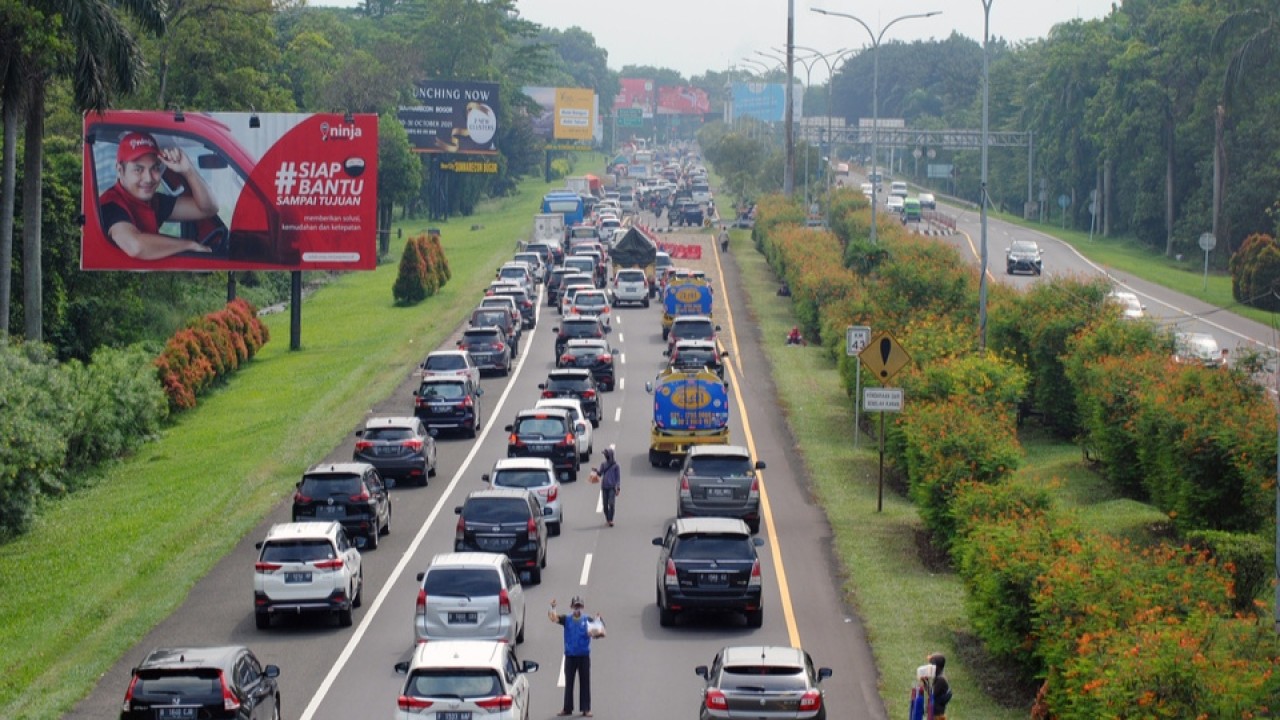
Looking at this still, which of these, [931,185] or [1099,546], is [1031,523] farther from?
[931,185]

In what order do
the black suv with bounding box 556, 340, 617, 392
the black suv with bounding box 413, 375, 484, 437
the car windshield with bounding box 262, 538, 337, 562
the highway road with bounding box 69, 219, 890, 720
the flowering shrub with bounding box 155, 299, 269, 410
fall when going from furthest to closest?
the flowering shrub with bounding box 155, 299, 269, 410, the black suv with bounding box 556, 340, 617, 392, the black suv with bounding box 413, 375, 484, 437, the car windshield with bounding box 262, 538, 337, 562, the highway road with bounding box 69, 219, 890, 720

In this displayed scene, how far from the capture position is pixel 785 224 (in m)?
88.3

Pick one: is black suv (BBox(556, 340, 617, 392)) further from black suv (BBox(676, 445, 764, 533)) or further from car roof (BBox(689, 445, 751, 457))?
black suv (BBox(676, 445, 764, 533))

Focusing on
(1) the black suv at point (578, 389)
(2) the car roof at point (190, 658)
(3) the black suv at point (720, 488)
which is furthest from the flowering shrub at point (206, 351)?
(2) the car roof at point (190, 658)

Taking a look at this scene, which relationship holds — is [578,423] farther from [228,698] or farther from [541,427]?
[228,698]

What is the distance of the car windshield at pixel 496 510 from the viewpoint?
93.2 feet

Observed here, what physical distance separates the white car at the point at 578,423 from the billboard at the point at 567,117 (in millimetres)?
116650

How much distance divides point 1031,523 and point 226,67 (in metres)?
62.8

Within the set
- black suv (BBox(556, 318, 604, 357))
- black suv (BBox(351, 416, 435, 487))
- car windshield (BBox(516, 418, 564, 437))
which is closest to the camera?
black suv (BBox(351, 416, 435, 487))

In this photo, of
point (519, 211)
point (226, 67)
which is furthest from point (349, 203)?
point (519, 211)

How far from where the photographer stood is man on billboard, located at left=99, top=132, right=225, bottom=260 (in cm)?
5375

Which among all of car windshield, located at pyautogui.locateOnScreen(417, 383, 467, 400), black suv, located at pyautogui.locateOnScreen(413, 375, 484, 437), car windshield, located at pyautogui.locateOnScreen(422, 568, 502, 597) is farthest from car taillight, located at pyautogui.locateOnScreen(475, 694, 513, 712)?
car windshield, located at pyautogui.locateOnScreen(417, 383, 467, 400)

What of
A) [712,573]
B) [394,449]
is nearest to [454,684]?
[712,573]

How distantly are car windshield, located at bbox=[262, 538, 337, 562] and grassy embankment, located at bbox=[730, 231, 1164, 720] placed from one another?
8.21 m
